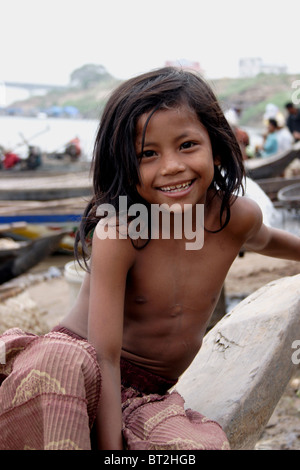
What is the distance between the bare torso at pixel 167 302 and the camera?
4.74ft

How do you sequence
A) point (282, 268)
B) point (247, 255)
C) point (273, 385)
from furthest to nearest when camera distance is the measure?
point (247, 255)
point (282, 268)
point (273, 385)

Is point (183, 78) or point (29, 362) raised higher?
point (183, 78)

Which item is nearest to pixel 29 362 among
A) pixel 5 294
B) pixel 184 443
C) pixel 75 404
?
pixel 75 404

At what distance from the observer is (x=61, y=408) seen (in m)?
1.07

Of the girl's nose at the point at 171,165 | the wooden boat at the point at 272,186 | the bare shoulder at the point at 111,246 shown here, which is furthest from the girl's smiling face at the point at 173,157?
the wooden boat at the point at 272,186

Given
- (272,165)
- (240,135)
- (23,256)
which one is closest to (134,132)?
(240,135)

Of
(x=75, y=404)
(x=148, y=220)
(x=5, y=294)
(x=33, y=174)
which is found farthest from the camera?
(x=33, y=174)

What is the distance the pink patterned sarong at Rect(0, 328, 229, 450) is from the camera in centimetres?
107

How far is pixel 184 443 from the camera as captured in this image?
3.87 ft

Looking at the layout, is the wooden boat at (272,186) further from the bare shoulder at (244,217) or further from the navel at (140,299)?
the navel at (140,299)

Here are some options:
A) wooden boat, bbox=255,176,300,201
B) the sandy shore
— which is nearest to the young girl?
the sandy shore

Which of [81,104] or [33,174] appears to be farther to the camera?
[81,104]
